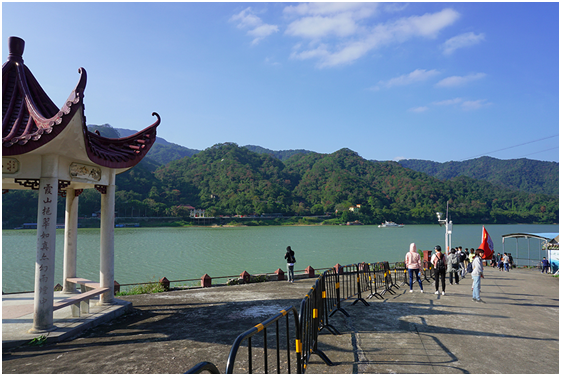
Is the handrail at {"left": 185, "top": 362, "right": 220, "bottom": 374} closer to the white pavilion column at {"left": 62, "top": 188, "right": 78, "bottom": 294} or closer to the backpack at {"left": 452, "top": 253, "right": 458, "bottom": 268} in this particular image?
the white pavilion column at {"left": 62, "top": 188, "right": 78, "bottom": 294}

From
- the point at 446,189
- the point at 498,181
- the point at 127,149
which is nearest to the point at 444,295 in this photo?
the point at 127,149

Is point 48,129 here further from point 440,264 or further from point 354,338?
point 440,264

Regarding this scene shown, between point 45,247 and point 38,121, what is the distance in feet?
8.50

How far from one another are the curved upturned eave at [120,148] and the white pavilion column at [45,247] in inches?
33.6

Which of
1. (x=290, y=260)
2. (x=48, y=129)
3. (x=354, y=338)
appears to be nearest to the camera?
(x=48, y=129)

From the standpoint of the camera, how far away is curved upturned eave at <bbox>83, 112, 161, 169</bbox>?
786cm

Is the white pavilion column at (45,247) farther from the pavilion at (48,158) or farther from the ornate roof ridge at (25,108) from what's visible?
the ornate roof ridge at (25,108)

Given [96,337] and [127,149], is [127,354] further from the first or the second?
[127,149]

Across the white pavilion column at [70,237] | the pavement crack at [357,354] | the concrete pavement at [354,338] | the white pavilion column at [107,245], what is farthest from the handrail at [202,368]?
the white pavilion column at [70,237]

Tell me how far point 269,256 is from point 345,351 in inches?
1165

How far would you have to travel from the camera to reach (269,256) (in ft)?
115

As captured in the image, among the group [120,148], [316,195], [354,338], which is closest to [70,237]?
[120,148]

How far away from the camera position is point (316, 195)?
122 meters

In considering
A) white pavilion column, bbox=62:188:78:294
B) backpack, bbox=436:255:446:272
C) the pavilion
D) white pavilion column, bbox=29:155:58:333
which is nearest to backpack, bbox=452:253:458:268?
backpack, bbox=436:255:446:272
